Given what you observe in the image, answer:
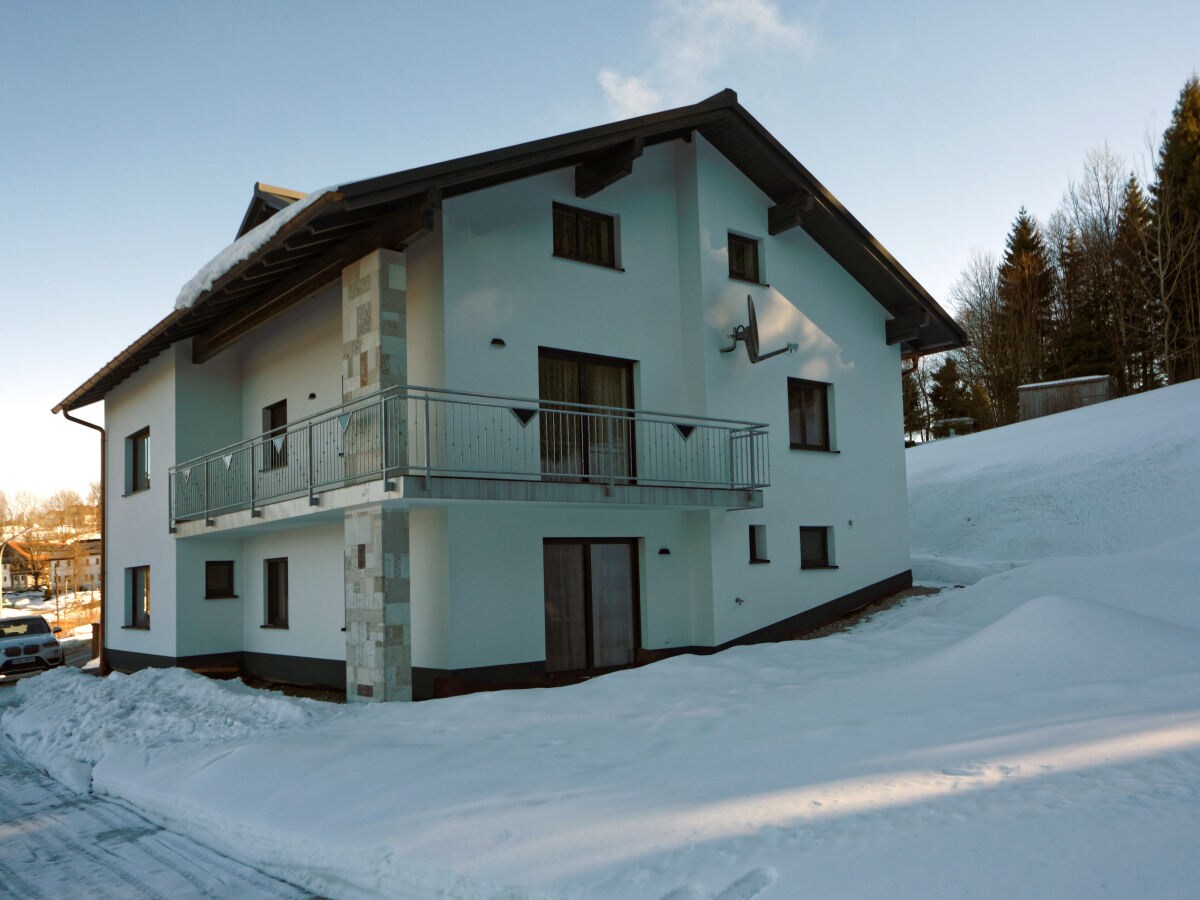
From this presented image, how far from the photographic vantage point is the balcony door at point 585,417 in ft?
41.1

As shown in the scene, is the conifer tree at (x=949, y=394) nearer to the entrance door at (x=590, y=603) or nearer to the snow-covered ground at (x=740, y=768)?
the snow-covered ground at (x=740, y=768)

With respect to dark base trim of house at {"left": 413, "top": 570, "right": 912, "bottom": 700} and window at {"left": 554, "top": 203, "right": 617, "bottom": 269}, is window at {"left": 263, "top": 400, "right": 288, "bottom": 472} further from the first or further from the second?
window at {"left": 554, "top": 203, "right": 617, "bottom": 269}

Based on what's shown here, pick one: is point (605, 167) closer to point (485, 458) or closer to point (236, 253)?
point (485, 458)

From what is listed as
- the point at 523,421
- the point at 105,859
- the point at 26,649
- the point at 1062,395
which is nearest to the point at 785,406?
the point at 523,421

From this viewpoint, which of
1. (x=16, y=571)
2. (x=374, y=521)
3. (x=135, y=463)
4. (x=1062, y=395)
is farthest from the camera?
(x=16, y=571)

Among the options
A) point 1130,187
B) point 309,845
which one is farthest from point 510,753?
point 1130,187

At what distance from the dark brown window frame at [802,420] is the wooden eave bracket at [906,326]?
227 cm

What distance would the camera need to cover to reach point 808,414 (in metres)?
16.2

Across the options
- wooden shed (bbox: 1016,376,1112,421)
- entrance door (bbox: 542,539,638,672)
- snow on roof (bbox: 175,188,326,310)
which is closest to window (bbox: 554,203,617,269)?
snow on roof (bbox: 175,188,326,310)

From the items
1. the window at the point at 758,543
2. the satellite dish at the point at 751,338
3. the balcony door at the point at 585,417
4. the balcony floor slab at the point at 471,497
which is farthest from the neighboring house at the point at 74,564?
the satellite dish at the point at 751,338

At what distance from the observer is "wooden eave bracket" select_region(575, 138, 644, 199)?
1273 centimetres

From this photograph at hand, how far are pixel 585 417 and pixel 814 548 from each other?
17.1ft

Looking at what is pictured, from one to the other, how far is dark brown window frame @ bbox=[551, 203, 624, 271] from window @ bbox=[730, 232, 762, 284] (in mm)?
2349

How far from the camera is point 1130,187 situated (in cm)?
3838
